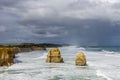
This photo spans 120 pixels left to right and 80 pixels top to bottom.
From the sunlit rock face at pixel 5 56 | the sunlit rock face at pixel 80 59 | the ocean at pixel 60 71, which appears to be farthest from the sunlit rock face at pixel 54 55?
the sunlit rock face at pixel 5 56

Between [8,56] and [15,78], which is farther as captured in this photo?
[8,56]

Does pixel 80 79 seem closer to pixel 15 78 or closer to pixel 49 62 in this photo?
pixel 15 78

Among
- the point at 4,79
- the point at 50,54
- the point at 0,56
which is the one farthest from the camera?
the point at 50,54

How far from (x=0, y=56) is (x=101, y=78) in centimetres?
1739

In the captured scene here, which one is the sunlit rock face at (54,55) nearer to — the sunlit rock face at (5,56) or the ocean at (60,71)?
the ocean at (60,71)

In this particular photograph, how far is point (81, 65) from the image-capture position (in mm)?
39219

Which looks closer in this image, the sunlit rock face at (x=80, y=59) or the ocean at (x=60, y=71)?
the ocean at (x=60, y=71)

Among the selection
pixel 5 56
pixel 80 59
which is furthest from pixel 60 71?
pixel 5 56

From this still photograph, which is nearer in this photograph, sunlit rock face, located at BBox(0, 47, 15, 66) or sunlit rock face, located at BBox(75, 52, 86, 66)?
sunlit rock face, located at BBox(75, 52, 86, 66)

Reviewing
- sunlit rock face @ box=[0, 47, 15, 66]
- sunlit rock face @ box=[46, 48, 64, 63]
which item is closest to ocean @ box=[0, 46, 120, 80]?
sunlit rock face @ box=[46, 48, 64, 63]

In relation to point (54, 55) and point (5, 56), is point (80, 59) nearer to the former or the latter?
point (54, 55)

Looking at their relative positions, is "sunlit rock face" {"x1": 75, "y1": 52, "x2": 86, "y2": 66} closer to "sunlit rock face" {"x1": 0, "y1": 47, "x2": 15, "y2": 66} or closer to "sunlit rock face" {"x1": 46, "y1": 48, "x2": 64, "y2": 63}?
"sunlit rock face" {"x1": 46, "y1": 48, "x2": 64, "y2": 63}

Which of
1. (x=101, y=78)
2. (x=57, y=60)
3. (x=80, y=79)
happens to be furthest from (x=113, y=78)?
(x=57, y=60)

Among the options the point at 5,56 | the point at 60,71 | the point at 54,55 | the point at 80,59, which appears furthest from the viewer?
the point at 54,55
